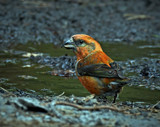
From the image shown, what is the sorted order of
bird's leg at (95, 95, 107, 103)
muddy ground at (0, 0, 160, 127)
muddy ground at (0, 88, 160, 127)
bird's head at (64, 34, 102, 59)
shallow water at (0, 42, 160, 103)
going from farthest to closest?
shallow water at (0, 42, 160, 103) < bird's head at (64, 34, 102, 59) < bird's leg at (95, 95, 107, 103) < muddy ground at (0, 0, 160, 127) < muddy ground at (0, 88, 160, 127)

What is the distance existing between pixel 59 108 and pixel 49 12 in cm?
995

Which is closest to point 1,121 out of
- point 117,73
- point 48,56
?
point 117,73

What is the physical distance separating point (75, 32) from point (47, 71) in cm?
455

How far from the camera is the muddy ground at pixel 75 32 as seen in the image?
130 inches

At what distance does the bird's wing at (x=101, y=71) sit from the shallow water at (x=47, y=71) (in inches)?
28.3

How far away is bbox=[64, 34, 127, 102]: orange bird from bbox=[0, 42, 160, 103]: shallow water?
0.65 metres

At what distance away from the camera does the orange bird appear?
14.8ft

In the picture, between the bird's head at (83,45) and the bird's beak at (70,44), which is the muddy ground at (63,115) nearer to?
the bird's head at (83,45)

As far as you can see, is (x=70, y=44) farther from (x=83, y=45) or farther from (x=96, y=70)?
(x=96, y=70)

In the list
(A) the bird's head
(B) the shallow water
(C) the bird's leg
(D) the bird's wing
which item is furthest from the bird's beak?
(C) the bird's leg

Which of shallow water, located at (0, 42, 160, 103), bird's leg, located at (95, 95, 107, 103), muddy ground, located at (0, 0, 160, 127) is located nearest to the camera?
muddy ground, located at (0, 0, 160, 127)

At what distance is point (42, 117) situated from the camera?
10.5ft

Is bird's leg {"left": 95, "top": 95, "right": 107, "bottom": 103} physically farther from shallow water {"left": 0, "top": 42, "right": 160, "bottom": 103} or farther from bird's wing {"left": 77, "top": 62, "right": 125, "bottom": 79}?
bird's wing {"left": 77, "top": 62, "right": 125, "bottom": 79}

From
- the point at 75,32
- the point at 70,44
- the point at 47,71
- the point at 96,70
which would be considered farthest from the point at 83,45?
the point at 75,32
